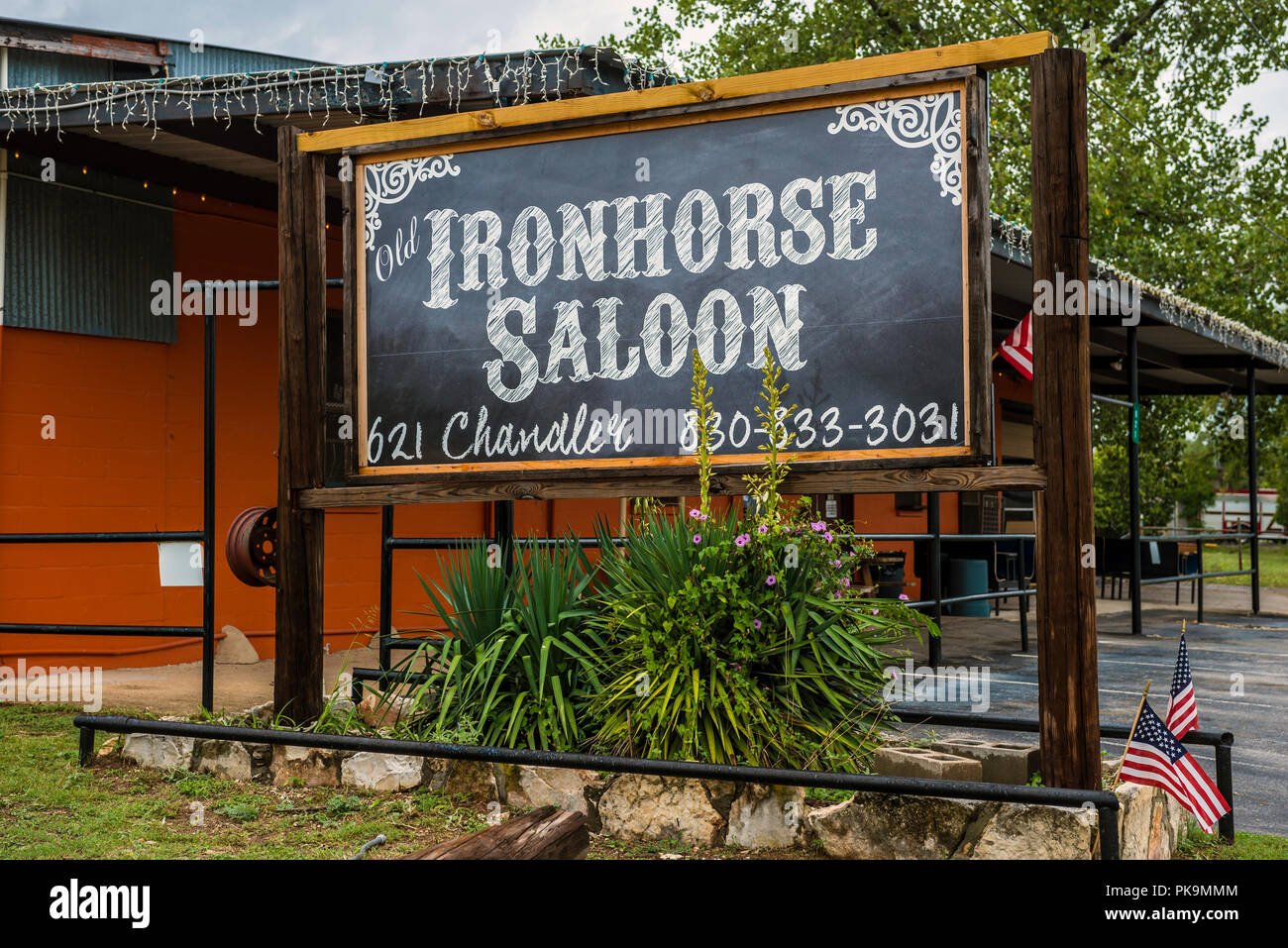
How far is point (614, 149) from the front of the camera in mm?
4953

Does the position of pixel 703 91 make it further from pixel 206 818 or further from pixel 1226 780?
pixel 206 818

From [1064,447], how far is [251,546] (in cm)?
391

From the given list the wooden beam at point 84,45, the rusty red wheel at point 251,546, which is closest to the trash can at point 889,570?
the rusty red wheel at point 251,546

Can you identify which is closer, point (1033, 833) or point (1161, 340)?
point (1033, 833)

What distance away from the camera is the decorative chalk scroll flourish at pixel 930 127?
4.29m

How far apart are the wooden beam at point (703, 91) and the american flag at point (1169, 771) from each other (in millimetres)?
2352

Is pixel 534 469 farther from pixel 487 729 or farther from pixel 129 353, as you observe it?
pixel 129 353

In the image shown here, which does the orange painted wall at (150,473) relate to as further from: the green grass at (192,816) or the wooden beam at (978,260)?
the wooden beam at (978,260)

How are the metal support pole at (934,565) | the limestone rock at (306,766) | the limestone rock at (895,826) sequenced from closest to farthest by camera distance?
the limestone rock at (895,826) < the limestone rock at (306,766) < the metal support pole at (934,565)

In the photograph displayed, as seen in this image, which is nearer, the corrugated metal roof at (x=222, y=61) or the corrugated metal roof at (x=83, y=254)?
the corrugated metal roof at (x=83, y=254)

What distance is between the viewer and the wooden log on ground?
11.3 ft

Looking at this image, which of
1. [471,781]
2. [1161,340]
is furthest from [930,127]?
[1161,340]

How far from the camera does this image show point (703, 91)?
185 inches

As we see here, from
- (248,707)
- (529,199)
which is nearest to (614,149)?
(529,199)
